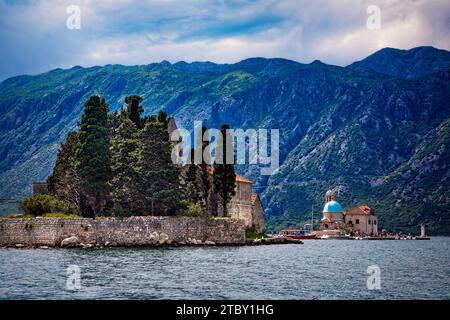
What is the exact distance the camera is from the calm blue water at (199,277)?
36.9 metres

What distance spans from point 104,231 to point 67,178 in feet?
31.7

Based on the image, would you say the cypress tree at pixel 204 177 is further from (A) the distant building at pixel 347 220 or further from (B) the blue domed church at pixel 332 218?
(B) the blue domed church at pixel 332 218

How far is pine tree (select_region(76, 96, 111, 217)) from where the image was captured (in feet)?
237

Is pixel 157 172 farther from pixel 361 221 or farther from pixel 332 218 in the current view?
pixel 361 221

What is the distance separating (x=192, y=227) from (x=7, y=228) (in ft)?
58.8

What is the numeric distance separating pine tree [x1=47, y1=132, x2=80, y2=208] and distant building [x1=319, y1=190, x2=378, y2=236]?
103941 mm

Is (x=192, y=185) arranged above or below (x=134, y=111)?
below

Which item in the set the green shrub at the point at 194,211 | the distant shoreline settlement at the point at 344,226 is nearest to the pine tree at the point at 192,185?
the green shrub at the point at 194,211

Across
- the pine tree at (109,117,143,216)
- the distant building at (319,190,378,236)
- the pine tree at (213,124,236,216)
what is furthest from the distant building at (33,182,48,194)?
the distant building at (319,190,378,236)

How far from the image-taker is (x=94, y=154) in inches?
2857

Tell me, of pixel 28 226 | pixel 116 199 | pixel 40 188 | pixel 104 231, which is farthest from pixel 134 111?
pixel 28 226
